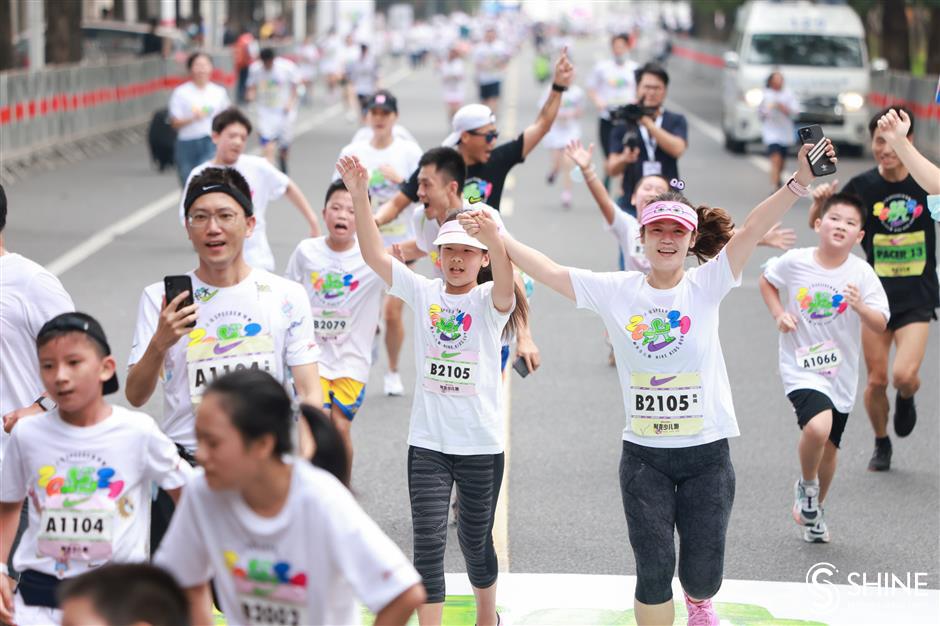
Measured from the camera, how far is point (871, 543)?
7.82 metres

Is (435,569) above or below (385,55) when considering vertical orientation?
above

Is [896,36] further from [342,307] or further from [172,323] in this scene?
[172,323]

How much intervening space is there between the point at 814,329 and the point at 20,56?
89.9 ft

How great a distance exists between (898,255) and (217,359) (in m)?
4.48

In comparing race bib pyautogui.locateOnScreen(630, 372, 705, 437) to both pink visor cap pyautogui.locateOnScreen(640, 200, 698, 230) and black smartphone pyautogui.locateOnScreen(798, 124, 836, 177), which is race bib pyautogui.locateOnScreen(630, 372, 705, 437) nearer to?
pink visor cap pyautogui.locateOnScreen(640, 200, 698, 230)

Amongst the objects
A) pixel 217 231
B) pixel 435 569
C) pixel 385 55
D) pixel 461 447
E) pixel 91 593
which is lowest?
pixel 385 55

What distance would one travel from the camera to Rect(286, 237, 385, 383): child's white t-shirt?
7.76 m

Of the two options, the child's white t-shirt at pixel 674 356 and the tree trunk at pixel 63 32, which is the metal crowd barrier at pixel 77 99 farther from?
the child's white t-shirt at pixel 674 356

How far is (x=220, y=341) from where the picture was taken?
5.55 meters

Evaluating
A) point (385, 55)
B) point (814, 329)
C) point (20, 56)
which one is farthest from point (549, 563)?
point (385, 55)

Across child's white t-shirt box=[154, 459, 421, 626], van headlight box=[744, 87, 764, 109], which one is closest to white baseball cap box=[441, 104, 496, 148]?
child's white t-shirt box=[154, 459, 421, 626]

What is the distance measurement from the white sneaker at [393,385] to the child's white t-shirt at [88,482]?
6178 mm

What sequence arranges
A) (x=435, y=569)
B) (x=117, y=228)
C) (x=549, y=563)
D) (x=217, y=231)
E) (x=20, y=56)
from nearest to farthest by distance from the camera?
(x=217, y=231)
(x=435, y=569)
(x=549, y=563)
(x=117, y=228)
(x=20, y=56)

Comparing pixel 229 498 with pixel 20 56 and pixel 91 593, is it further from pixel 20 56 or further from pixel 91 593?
pixel 20 56
